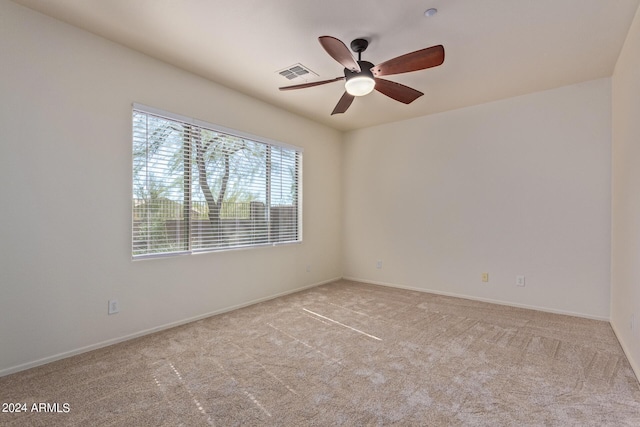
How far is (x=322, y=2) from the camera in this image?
2.12 meters

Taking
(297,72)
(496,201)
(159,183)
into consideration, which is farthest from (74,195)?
(496,201)

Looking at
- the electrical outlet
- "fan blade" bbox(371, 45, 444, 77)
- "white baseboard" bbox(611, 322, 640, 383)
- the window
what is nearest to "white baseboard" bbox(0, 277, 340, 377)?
the electrical outlet

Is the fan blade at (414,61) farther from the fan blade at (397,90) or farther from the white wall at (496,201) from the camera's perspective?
the white wall at (496,201)

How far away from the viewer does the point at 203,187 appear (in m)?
3.31

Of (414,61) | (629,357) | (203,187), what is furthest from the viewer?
(203,187)

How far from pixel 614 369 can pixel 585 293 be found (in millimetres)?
1405

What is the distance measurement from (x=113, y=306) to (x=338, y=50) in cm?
281

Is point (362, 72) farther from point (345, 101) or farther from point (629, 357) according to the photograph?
point (629, 357)

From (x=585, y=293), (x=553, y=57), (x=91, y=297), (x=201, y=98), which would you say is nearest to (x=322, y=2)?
(x=201, y=98)

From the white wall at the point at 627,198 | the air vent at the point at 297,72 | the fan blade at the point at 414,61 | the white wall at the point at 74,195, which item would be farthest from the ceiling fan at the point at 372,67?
the white wall at the point at 74,195

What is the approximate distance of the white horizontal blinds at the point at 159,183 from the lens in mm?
2820

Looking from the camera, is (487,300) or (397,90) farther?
(487,300)

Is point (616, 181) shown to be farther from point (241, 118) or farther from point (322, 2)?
point (241, 118)

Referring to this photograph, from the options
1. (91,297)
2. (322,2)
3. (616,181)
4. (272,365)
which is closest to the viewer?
(322,2)
